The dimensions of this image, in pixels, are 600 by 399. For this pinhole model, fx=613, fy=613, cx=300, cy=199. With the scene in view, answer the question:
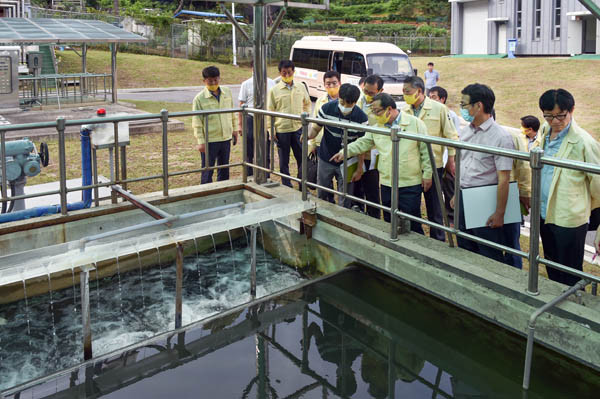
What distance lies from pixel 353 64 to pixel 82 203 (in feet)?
48.4

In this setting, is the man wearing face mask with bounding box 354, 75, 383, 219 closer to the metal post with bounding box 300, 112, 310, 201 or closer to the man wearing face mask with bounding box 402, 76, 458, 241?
the man wearing face mask with bounding box 402, 76, 458, 241

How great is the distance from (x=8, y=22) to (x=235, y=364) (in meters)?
17.6

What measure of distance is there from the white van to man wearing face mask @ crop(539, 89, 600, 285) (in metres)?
14.7

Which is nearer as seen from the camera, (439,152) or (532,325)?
(532,325)

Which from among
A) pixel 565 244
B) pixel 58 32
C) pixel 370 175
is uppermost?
pixel 58 32

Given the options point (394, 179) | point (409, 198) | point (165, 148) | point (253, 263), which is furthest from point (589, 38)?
point (253, 263)

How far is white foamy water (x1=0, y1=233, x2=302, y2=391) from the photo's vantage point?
15.6 feet

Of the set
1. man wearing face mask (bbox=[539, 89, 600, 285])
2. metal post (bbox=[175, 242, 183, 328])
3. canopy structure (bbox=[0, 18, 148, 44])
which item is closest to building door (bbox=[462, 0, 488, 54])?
canopy structure (bbox=[0, 18, 148, 44])

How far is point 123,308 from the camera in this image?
5.58 m

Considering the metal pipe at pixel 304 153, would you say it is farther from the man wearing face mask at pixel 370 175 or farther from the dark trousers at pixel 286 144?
the dark trousers at pixel 286 144

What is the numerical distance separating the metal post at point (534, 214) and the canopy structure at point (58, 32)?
49.5 ft

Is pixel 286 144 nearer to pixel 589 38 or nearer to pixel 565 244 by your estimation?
pixel 565 244

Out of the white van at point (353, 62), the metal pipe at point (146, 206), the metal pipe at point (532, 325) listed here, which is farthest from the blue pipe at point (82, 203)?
the white van at point (353, 62)

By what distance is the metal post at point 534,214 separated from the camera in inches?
145
